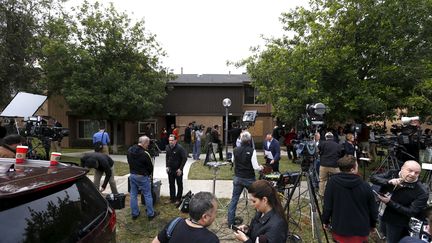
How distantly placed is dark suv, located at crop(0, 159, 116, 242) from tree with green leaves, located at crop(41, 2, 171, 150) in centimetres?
1493

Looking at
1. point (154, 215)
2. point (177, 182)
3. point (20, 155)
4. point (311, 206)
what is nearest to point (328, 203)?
point (311, 206)

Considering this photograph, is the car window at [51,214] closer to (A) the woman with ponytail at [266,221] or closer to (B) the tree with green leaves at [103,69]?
(A) the woman with ponytail at [266,221]

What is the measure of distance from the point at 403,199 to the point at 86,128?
78.0ft

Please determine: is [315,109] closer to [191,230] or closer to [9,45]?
[191,230]

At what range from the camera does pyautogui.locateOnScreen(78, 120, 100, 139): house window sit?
2431 cm

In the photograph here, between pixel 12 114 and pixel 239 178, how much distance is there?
6.16 metres

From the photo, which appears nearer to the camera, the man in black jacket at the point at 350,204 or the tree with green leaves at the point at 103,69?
the man in black jacket at the point at 350,204

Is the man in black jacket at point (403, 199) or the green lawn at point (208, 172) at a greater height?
the man in black jacket at point (403, 199)

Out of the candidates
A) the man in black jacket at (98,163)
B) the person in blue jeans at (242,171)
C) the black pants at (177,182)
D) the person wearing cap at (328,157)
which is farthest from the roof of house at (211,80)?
the person in blue jeans at (242,171)

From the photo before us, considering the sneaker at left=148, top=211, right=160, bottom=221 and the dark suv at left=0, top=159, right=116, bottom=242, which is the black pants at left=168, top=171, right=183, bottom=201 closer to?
the sneaker at left=148, top=211, right=160, bottom=221

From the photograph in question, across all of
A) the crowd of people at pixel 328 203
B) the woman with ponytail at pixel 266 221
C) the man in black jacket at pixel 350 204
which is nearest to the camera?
the crowd of people at pixel 328 203

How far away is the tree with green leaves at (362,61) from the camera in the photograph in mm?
10453

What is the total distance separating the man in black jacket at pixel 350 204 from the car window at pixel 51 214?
2716mm

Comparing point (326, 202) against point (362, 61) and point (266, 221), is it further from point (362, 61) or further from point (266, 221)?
point (362, 61)
